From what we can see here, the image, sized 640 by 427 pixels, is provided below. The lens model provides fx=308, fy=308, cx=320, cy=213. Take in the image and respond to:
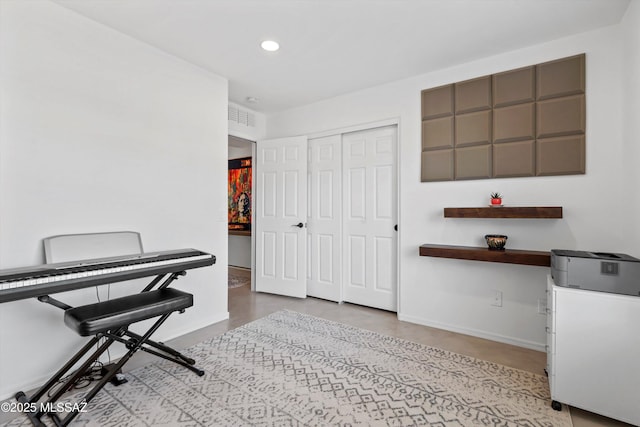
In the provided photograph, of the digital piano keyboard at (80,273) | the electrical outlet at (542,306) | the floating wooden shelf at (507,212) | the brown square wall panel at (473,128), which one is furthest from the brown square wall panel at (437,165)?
the digital piano keyboard at (80,273)

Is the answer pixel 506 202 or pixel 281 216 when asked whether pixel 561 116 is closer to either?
pixel 506 202

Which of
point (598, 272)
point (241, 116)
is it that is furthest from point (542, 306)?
point (241, 116)

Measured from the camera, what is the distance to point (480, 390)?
1989mm

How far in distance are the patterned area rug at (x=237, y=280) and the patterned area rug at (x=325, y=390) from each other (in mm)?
2132

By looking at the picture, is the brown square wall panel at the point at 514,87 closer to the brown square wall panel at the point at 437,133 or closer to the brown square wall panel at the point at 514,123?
the brown square wall panel at the point at 514,123

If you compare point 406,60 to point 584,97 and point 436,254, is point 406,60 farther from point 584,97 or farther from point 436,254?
point 436,254

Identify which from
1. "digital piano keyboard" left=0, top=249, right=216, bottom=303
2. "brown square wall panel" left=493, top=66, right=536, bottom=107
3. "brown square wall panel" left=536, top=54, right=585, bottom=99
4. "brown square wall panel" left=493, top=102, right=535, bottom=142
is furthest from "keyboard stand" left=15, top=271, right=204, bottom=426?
"brown square wall panel" left=536, top=54, right=585, bottom=99

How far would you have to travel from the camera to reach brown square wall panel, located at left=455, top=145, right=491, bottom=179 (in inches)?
111

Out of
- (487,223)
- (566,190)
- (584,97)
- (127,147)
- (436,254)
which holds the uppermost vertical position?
(584,97)

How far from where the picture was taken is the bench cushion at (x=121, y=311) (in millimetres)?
1671

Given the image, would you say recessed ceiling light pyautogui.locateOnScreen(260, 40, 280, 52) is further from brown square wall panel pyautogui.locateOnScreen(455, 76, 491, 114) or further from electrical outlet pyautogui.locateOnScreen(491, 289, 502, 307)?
electrical outlet pyautogui.locateOnScreen(491, 289, 502, 307)

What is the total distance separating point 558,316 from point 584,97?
175 cm

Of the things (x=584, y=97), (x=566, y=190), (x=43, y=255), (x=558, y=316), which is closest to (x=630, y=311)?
(x=558, y=316)

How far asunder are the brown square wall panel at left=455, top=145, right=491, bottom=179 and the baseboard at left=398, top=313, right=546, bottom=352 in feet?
4.72
